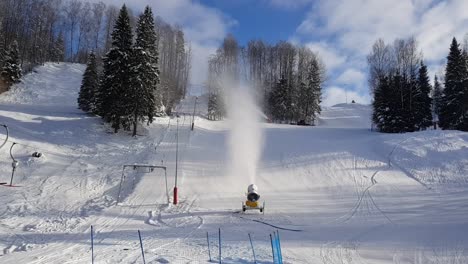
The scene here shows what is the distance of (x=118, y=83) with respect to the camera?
99.1ft

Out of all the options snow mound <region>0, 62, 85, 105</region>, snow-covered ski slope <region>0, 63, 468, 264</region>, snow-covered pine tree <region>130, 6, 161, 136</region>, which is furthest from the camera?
snow mound <region>0, 62, 85, 105</region>

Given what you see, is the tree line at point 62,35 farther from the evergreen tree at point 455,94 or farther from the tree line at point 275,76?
the evergreen tree at point 455,94

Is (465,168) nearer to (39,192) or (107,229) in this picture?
(107,229)

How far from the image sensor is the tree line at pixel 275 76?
54597 millimetres

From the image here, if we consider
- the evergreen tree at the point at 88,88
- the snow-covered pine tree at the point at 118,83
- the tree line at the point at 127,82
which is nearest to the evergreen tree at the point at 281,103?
the evergreen tree at the point at 88,88

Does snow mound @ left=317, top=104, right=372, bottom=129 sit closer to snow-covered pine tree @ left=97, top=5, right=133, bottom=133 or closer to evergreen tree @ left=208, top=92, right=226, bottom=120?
evergreen tree @ left=208, top=92, right=226, bottom=120

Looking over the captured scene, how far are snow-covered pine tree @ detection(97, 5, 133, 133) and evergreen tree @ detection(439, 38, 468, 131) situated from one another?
33.9 meters

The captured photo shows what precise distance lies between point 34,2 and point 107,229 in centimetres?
7825

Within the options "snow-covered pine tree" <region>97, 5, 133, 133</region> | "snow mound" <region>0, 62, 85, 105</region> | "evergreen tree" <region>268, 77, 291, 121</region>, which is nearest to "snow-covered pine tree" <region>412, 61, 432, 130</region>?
"evergreen tree" <region>268, 77, 291, 121</region>

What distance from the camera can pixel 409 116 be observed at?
41250mm

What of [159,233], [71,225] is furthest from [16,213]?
[159,233]

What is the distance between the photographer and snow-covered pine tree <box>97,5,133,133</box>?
97.4 feet

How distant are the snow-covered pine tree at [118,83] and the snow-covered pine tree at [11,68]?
90.6 feet

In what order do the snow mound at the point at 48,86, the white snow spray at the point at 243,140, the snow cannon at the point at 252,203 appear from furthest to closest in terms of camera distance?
the snow mound at the point at 48,86, the white snow spray at the point at 243,140, the snow cannon at the point at 252,203
